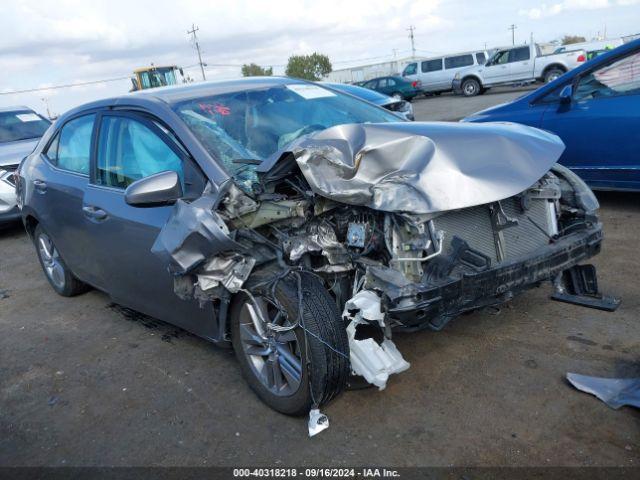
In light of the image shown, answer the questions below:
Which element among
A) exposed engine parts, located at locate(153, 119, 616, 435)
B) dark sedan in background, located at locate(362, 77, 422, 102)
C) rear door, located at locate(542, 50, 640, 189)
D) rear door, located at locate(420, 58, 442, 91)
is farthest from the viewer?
rear door, located at locate(420, 58, 442, 91)

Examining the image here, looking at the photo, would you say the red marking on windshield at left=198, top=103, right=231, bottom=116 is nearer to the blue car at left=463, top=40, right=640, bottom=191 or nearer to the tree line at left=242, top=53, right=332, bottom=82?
the blue car at left=463, top=40, right=640, bottom=191

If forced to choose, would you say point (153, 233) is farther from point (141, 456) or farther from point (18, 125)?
point (18, 125)

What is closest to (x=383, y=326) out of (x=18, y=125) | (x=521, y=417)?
(x=521, y=417)

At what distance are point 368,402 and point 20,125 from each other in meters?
9.11

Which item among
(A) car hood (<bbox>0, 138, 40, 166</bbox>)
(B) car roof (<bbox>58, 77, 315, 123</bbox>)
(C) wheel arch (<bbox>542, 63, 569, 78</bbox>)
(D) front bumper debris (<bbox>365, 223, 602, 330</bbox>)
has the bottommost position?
(C) wheel arch (<bbox>542, 63, 569, 78</bbox>)

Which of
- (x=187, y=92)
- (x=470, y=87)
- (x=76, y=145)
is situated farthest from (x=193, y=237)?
(x=470, y=87)

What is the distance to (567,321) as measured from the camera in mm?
3693

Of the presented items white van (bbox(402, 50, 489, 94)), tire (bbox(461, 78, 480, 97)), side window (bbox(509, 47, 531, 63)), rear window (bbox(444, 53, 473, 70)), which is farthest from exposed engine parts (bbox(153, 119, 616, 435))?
rear window (bbox(444, 53, 473, 70))

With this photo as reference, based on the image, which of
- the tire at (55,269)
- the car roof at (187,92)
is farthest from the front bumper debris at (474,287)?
the tire at (55,269)

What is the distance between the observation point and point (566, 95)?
5.65m

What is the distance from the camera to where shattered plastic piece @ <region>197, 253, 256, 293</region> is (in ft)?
9.79

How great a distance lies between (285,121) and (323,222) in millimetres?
1045

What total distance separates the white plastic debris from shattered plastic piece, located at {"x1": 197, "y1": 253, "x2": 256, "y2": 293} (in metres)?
0.56

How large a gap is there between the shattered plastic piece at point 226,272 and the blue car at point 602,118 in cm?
400
